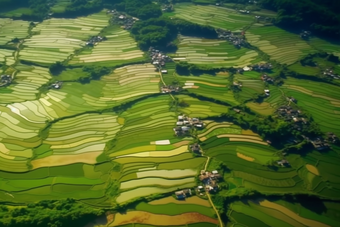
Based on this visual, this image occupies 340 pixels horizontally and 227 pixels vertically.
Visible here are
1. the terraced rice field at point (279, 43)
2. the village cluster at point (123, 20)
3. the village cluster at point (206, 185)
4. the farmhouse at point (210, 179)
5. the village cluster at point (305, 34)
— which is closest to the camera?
the village cluster at point (206, 185)

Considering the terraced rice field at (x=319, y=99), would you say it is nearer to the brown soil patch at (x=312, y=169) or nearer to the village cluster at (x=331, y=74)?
the village cluster at (x=331, y=74)

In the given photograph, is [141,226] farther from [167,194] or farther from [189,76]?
[189,76]

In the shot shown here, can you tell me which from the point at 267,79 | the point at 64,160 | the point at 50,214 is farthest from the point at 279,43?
the point at 50,214

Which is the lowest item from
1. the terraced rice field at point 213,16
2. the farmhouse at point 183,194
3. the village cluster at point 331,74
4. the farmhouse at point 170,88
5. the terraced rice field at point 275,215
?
the terraced rice field at point 275,215

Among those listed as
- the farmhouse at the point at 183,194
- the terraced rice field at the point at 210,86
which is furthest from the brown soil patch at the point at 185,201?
the terraced rice field at the point at 210,86

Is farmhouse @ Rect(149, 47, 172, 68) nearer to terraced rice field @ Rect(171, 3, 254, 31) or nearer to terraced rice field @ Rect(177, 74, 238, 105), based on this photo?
terraced rice field @ Rect(177, 74, 238, 105)

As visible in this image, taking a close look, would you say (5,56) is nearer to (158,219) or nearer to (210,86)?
(210,86)
